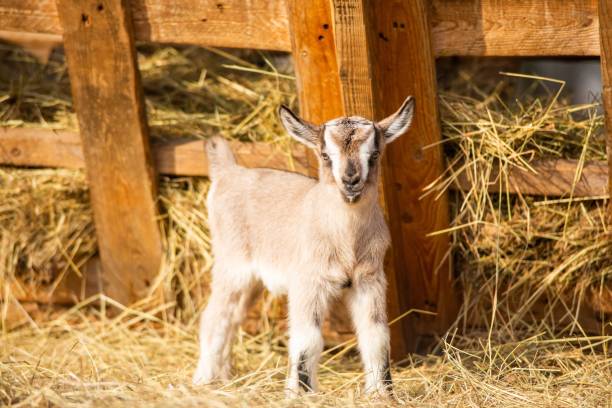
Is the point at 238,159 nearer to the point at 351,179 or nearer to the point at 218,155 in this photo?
the point at 218,155

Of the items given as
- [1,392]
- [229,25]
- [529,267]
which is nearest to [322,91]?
[229,25]

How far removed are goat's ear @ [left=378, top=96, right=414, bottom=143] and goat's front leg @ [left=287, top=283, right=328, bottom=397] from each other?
83 centimetres

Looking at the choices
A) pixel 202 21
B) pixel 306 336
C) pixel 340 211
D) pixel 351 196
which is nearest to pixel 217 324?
pixel 306 336

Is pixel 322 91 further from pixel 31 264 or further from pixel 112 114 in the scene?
pixel 31 264

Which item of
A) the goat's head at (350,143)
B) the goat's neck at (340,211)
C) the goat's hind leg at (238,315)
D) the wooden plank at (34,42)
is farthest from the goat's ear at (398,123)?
the wooden plank at (34,42)

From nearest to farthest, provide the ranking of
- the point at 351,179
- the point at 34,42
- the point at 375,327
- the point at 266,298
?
the point at 351,179, the point at 375,327, the point at 266,298, the point at 34,42

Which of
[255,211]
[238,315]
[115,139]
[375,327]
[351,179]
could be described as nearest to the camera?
[351,179]

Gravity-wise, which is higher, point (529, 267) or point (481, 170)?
point (481, 170)

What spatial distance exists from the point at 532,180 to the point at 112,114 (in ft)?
7.92

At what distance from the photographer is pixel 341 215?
16.3 ft

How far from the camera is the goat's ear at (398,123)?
16.0 ft

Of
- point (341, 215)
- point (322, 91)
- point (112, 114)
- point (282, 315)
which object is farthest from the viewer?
point (282, 315)

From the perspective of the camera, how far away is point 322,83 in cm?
536

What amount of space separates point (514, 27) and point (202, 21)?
1664mm
